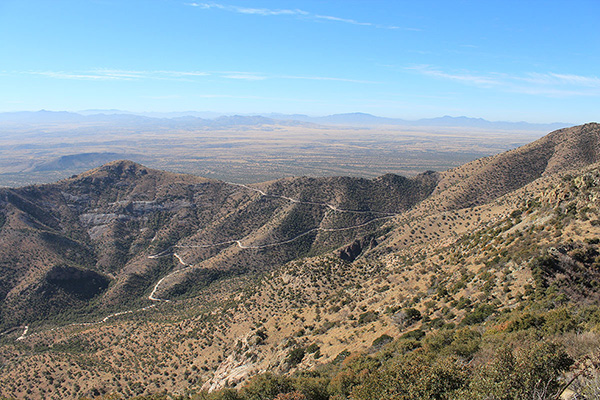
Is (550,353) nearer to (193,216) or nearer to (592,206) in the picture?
(592,206)

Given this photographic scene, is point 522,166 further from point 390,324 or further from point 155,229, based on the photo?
point 155,229

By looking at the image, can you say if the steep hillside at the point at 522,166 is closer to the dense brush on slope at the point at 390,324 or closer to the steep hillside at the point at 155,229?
the dense brush on slope at the point at 390,324

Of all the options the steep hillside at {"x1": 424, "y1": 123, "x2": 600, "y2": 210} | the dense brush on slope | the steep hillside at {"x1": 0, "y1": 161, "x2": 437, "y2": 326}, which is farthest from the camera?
the steep hillside at {"x1": 424, "y1": 123, "x2": 600, "y2": 210}

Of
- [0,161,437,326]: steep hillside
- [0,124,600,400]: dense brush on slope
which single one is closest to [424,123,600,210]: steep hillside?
→ [0,124,600,400]: dense brush on slope

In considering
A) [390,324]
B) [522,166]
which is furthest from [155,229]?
[522,166]

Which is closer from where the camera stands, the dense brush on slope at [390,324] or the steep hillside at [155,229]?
the dense brush on slope at [390,324]

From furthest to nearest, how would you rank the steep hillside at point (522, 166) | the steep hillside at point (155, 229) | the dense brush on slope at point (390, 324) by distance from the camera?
the steep hillside at point (522, 166), the steep hillside at point (155, 229), the dense brush on slope at point (390, 324)

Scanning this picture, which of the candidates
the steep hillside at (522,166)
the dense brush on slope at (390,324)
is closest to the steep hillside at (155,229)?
the dense brush on slope at (390,324)

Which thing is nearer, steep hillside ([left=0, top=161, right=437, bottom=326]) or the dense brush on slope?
the dense brush on slope

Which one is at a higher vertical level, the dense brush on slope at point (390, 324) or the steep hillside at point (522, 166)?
the steep hillside at point (522, 166)

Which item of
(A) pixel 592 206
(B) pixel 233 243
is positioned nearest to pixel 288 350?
(A) pixel 592 206

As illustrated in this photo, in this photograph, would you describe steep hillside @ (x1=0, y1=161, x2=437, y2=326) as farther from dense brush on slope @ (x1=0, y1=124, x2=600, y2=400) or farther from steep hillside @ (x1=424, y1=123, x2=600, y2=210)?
steep hillside @ (x1=424, y1=123, x2=600, y2=210)

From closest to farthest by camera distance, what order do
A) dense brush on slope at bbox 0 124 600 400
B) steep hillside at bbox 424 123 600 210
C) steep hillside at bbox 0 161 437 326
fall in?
dense brush on slope at bbox 0 124 600 400 → steep hillside at bbox 0 161 437 326 → steep hillside at bbox 424 123 600 210
